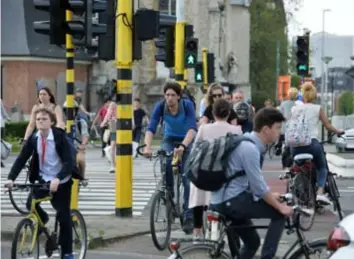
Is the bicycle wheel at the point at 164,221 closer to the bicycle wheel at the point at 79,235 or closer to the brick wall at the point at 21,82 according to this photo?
the bicycle wheel at the point at 79,235

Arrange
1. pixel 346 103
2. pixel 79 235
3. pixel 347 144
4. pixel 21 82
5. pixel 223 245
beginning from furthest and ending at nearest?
pixel 346 103 < pixel 21 82 < pixel 347 144 < pixel 79 235 < pixel 223 245

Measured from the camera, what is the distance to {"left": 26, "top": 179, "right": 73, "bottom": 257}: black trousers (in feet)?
35.0

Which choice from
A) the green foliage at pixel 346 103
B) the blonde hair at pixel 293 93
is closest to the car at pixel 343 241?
the blonde hair at pixel 293 93

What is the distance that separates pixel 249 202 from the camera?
8602 millimetres

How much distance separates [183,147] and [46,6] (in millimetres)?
2748

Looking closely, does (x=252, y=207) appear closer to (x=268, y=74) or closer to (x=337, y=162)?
(x=337, y=162)

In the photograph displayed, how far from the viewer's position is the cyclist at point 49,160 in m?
10.6

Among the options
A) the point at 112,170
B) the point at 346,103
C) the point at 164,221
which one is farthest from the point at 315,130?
the point at 346,103

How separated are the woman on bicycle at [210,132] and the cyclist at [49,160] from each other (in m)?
1.31

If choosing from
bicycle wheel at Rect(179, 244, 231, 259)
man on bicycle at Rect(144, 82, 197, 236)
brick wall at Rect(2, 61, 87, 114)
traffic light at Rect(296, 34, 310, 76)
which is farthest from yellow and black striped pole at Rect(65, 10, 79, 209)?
brick wall at Rect(2, 61, 87, 114)

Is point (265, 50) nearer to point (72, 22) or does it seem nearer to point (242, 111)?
point (242, 111)

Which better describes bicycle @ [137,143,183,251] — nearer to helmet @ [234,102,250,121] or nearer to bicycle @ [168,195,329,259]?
helmet @ [234,102,250,121]

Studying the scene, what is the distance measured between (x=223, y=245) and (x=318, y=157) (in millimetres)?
7180

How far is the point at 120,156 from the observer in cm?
1545
